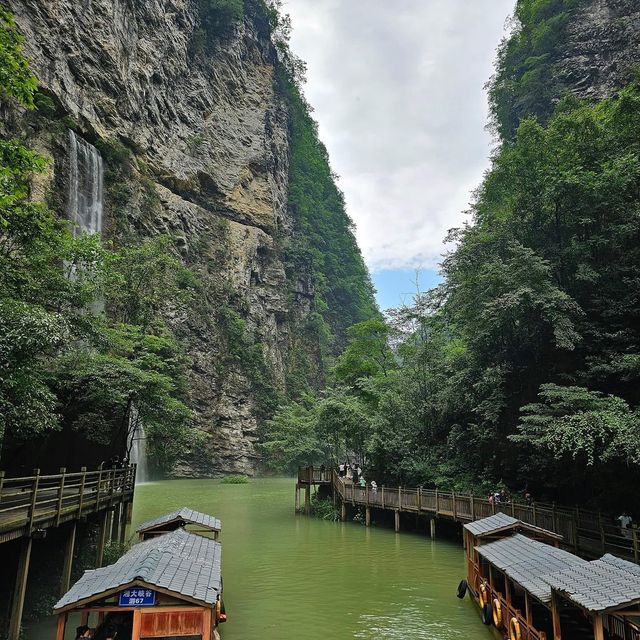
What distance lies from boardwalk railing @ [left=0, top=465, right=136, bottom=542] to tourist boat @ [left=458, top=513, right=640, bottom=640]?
9.22 metres

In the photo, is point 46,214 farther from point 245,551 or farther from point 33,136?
point 33,136

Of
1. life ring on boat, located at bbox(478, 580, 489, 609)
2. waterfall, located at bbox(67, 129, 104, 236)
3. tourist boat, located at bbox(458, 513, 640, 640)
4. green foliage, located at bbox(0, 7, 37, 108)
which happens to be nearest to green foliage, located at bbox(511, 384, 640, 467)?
tourist boat, located at bbox(458, 513, 640, 640)

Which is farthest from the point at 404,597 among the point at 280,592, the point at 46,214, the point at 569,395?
the point at 46,214

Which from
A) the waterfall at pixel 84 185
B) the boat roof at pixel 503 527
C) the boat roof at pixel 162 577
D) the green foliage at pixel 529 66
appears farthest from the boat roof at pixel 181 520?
the green foliage at pixel 529 66

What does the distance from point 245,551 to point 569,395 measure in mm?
12649

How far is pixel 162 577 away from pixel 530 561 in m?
6.72

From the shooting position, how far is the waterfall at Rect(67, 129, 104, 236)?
114ft

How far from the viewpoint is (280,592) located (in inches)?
523

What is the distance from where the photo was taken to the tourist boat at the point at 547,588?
658 cm

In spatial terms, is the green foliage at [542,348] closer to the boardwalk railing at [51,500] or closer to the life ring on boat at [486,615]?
the life ring on boat at [486,615]

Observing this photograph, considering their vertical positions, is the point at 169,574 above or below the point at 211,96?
below

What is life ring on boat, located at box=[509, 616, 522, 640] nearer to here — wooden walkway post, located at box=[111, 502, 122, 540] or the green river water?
the green river water

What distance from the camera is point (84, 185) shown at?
36500 mm

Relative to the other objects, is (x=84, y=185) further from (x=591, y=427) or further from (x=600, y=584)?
(x=600, y=584)
